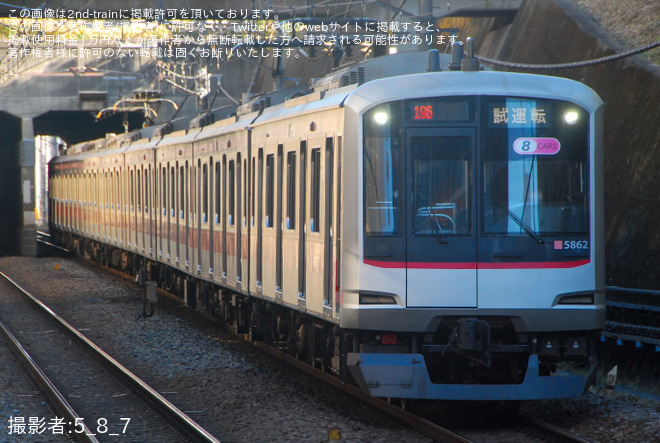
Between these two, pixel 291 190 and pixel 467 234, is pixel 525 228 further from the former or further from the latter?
pixel 291 190

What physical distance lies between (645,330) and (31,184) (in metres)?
26.4

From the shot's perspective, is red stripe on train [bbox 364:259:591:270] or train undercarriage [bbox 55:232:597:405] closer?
train undercarriage [bbox 55:232:597:405]

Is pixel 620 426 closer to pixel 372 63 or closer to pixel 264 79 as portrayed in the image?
pixel 372 63

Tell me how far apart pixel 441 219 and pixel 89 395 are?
4.42 m

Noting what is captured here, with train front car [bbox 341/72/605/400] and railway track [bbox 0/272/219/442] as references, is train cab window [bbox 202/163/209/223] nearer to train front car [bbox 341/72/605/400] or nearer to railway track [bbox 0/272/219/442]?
railway track [bbox 0/272/219/442]

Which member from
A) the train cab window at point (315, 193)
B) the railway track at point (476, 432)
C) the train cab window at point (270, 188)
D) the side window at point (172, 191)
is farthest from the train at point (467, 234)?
the side window at point (172, 191)

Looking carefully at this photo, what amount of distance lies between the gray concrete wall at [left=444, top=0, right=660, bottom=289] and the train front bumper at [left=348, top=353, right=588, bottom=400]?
205 inches

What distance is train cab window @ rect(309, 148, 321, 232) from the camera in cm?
930

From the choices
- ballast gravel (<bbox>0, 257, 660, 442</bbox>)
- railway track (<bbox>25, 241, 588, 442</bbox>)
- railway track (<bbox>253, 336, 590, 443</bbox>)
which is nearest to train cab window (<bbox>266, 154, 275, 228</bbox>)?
ballast gravel (<bbox>0, 257, 660, 442</bbox>)

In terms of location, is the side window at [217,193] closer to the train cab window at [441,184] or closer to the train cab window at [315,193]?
the train cab window at [315,193]

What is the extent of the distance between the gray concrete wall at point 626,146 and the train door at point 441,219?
5399 millimetres

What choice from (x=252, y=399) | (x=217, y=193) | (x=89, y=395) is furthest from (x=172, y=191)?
(x=252, y=399)

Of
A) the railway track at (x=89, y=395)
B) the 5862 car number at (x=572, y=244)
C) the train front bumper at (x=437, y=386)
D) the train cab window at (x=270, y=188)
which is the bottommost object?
the railway track at (x=89, y=395)

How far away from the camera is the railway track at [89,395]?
28.3 feet
